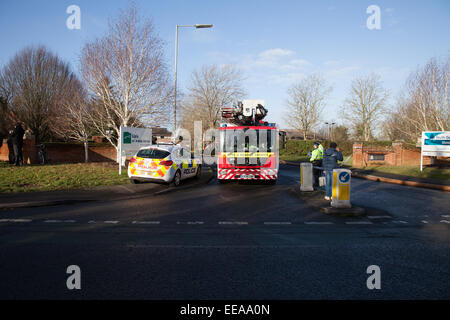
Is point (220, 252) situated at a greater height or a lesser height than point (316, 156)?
lesser

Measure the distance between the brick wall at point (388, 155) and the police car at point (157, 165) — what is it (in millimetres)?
16577

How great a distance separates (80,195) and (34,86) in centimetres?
2312

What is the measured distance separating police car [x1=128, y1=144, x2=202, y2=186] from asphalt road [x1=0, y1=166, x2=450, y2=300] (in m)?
3.05

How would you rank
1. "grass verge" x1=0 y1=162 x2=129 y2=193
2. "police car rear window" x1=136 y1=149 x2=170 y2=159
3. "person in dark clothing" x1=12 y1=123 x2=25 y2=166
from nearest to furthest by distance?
"grass verge" x1=0 y1=162 x2=129 y2=193, "police car rear window" x1=136 y1=149 x2=170 y2=159, "person in dark clothing" x1=12 y1=123 x2=25 y2=166

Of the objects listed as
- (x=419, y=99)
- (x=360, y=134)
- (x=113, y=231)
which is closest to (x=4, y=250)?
(x=113, y=231)

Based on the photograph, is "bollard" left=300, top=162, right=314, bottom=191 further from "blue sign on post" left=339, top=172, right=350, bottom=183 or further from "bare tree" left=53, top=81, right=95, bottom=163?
"bare tree" left=53, top=81, right=95, bottom=163

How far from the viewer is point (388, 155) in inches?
979

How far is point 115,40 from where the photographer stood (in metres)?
15.8

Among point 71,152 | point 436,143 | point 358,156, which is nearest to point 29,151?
point 71,152

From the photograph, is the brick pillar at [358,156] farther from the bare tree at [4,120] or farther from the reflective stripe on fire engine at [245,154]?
the bare tree at [4,120]

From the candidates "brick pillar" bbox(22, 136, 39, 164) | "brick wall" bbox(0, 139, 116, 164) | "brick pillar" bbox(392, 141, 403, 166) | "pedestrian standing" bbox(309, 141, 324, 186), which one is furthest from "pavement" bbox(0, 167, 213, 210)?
"brick pillar" bbox(392, 141, 403, 166)

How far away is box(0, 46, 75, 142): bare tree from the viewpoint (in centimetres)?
2741

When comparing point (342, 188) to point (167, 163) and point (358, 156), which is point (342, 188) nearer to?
point (167, 163)
